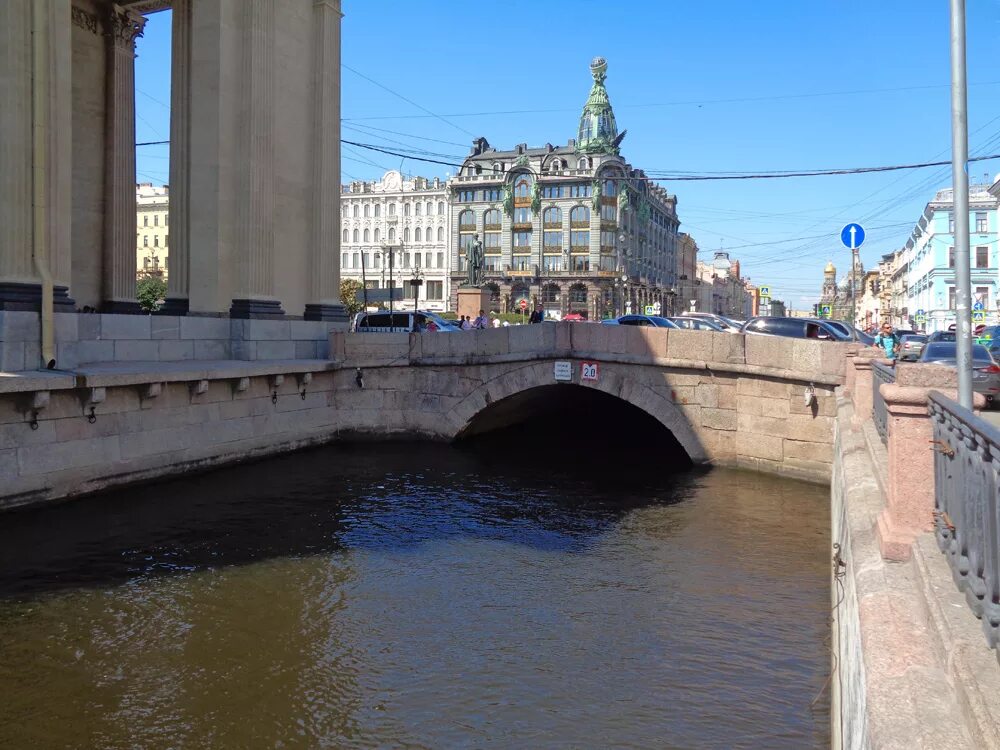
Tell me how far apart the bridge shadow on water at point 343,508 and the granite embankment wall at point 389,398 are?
55cm

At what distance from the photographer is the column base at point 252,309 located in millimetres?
18297

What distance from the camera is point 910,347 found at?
96.0 ft

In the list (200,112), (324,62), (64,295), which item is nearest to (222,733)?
(64,295)

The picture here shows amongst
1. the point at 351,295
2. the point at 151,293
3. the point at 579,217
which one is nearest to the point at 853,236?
the point at 151,293

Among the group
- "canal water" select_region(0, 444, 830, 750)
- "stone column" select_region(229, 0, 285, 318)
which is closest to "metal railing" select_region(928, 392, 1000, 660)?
"canal water" select_region(0, 444, 830, 750)

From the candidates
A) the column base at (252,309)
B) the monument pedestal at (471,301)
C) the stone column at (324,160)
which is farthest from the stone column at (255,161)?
the monument pedestal at (471,301)

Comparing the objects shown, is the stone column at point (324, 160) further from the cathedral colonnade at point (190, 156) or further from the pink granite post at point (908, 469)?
the pink granite post at point (908, 469)

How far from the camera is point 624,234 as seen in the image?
8700 centimetres

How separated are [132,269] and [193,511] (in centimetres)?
1310

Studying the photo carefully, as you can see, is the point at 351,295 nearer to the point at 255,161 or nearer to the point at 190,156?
the point at 190,156

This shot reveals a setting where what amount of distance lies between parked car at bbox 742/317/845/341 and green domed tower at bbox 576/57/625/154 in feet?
225

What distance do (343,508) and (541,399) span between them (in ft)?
31.7

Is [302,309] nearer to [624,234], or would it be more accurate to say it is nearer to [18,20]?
Result: [18,20]

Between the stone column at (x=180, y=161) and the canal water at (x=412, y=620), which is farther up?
the stone column at (x=180, y=161)
